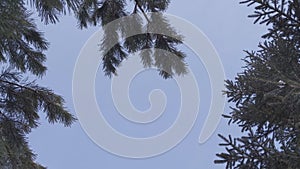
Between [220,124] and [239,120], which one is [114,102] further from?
[239,120]

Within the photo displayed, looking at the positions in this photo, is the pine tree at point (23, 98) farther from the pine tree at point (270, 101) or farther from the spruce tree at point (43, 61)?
the pine tree at point (270, 101)

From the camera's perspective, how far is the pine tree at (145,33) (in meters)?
2.62

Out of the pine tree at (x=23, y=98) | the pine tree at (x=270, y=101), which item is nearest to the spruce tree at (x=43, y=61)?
the pine tree at (x=23, y=98)

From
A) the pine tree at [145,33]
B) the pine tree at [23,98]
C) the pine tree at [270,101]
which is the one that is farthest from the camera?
the pine tree at [145,33]

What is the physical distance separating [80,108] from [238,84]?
1.27m

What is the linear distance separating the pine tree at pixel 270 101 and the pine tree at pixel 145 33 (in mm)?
761

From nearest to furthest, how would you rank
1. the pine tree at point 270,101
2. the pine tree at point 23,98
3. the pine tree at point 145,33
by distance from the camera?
the pine tree at point 270,101 → the pine tree at point 23,98 → the pine tree at point 145,33

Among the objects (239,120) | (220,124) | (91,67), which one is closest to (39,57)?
(91,67)

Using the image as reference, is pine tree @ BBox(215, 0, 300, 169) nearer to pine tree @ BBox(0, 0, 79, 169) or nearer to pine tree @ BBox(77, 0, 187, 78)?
pine tree @ BBox(77, 0, 187, 78)

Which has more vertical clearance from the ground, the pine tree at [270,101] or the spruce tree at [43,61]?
the spruce tree at [43,61]

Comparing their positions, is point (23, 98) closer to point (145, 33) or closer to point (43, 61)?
point (43, 61)

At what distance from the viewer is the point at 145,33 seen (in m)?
2.64

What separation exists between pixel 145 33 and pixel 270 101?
1.16m

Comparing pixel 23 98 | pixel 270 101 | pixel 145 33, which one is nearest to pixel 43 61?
pixel 23 98
